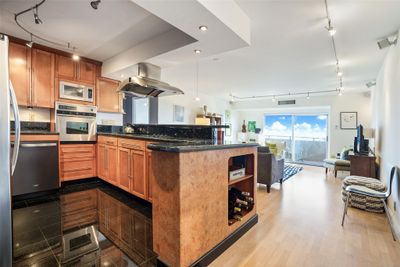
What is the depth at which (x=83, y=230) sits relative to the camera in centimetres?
216

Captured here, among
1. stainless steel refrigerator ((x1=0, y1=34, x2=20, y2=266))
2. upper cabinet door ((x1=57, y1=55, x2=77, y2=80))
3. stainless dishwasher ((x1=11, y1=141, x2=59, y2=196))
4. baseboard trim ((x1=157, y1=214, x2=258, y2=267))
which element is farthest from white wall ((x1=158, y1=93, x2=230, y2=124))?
stainless steel refrigerator ((x1=0, y1=34, x2=20, y2=266))

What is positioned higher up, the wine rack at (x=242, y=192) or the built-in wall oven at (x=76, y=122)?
the built-in wall oven at (x=76, y=122)

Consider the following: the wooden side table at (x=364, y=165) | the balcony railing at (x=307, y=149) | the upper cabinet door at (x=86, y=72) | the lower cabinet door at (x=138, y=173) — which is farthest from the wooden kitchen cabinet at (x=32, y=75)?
the balcony railing at (x=307, y=149)

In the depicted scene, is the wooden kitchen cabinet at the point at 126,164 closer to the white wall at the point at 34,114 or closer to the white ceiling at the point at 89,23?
the white wall at the point at 34,114

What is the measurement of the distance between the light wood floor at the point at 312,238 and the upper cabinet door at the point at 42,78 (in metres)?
3.77

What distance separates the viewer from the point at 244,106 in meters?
8.79

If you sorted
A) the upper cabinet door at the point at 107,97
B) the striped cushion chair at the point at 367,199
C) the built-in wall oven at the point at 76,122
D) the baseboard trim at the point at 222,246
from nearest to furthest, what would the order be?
1. the baseboard trim at the point at 222,246
2. the striped cushion chair at the point at 367,199
3. the built-in wall oven at the point at 76,122
4. the upper cabinet door at the point at 107,97

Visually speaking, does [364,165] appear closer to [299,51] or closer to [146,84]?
[299,51]

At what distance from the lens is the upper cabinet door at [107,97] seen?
167 inches

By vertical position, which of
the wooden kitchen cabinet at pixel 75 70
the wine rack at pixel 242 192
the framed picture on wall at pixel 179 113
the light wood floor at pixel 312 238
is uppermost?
the wooden kitchen cabinet at pixel 75 70

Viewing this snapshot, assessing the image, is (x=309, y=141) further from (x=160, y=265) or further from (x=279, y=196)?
(x=160, y=265)

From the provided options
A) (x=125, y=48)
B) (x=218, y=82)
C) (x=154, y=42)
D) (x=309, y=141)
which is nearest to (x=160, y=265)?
(x=154, y=42)

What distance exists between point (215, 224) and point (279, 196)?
7.22 ft

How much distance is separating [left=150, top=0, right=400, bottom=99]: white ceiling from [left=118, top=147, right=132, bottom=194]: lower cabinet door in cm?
161
